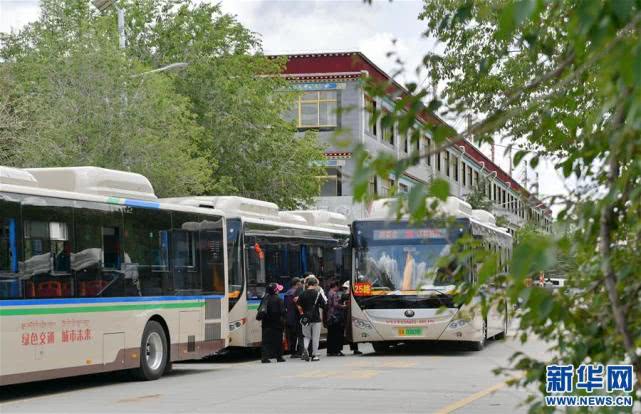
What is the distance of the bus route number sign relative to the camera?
2548 centimetres

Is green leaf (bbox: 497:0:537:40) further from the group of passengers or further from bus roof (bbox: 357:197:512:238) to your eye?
the group of passengers

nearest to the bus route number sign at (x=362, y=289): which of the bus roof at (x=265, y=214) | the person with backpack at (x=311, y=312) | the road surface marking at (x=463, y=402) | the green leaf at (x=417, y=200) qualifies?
the person with backpack at (x=311, y=312)

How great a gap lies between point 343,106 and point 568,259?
1.97 metres

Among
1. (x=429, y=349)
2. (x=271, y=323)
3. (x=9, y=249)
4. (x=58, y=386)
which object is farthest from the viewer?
(x=429, y=349)

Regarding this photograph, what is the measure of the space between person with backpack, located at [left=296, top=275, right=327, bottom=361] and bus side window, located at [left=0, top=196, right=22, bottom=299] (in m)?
9.58

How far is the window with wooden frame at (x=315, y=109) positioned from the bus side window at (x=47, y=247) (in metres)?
42.7

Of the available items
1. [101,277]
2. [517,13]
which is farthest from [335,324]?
[517,13]

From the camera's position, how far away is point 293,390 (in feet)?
53.6

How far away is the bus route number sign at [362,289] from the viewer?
2548 cm

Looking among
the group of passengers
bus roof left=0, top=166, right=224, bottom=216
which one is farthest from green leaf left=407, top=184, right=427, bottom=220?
the group of passengers

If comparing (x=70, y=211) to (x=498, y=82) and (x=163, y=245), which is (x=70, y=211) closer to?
(x=163, y=245)

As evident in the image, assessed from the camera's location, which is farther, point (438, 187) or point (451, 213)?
point (451, 213)

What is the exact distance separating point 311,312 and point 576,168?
60.5 ft

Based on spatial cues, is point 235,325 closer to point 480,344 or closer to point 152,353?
point 152,353
